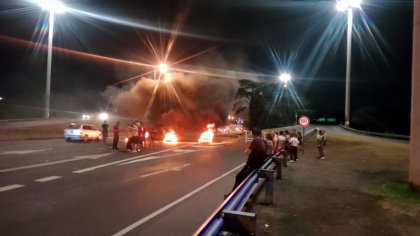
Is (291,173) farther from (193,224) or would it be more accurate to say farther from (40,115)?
(40,115)

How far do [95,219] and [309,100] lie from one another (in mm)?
83208

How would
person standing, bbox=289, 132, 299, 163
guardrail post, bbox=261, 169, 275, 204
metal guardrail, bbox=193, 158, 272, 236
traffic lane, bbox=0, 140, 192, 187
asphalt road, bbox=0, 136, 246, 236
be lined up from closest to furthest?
metal guardrail, bbox=193, 158, 272, 236
asphalt road, bbox=0, 136, 246, 236
guardrail post, bbox=261, 169, 275, 204
traffic lane, bbox=0, 140, 192, 187
person standing, bbox=289, 132, 299, 163

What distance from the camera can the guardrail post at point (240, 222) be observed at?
464 cm

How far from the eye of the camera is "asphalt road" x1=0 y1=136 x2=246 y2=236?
22.2ft

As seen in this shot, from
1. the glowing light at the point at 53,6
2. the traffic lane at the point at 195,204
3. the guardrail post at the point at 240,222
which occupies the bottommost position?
the traffic lane at the point at 195,204

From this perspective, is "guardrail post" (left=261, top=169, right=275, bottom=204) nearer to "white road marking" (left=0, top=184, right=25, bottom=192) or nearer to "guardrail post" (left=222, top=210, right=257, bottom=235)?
"guardrail post" (left=222, top=210, right=257, bottom=235)

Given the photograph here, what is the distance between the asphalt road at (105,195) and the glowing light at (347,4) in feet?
77.3

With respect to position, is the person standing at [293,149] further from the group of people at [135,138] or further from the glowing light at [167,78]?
the glowing light at [167,78]

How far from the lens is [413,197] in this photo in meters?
9.63

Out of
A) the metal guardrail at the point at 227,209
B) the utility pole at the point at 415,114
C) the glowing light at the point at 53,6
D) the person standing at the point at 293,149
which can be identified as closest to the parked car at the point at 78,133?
the glowing light at the point at 53,6

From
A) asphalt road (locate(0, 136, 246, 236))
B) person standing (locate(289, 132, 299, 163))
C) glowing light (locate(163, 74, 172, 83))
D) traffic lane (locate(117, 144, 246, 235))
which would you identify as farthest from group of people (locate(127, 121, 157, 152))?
glowing light (locate(163, 74, 172, 83))

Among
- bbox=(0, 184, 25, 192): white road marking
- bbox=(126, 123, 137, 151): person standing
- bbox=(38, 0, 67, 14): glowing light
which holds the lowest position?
bbox=(0, 184, 25, 192): white road marking

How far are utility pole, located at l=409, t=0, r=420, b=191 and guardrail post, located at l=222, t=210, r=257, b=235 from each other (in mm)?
7383

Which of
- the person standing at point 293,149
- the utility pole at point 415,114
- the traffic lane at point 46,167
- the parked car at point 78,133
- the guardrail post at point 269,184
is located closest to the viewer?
the guardrail post at point 269,184
